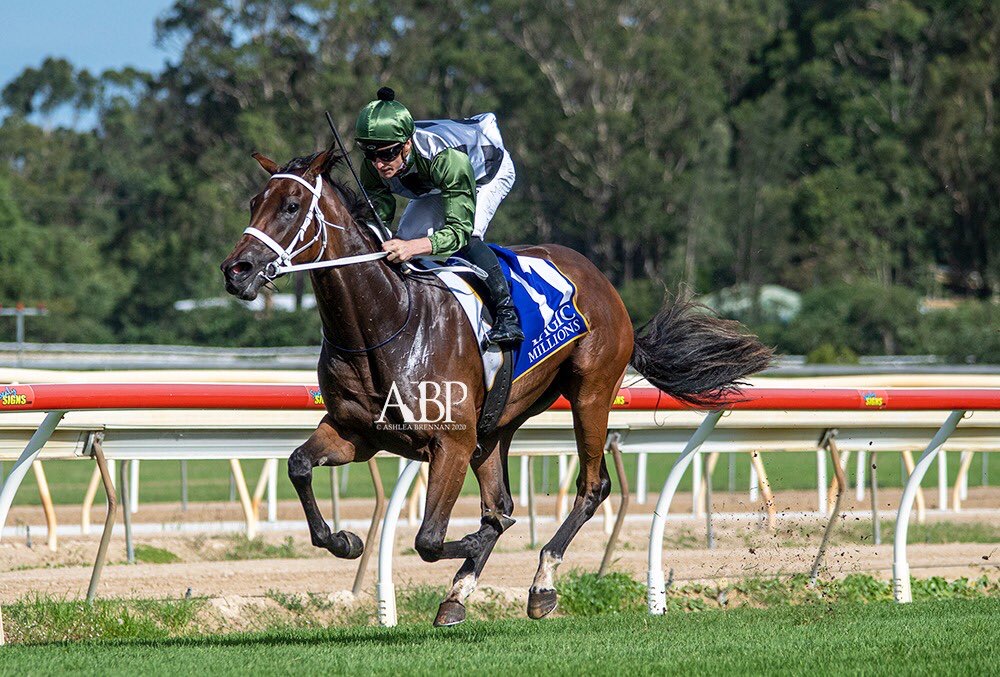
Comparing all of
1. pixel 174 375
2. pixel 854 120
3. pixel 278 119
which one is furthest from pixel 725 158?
pixel 174 375

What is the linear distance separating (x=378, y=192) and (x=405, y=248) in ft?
1.53

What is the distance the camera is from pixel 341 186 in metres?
5.07

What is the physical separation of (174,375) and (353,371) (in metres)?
4.89

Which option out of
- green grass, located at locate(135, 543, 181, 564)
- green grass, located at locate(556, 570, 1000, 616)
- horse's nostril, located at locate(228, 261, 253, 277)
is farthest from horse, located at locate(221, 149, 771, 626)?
green grass, located at locate(135, 543, 181, 564)

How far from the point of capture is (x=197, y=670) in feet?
14.2

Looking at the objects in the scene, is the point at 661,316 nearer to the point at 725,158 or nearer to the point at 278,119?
the point at 278,119

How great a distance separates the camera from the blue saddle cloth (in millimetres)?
5520

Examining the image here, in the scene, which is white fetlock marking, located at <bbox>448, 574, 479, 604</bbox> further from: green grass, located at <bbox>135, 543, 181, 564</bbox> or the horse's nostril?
green grass, located at <bbox>135, 543, 181, 564</bbox>

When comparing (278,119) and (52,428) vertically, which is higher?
(278,119)

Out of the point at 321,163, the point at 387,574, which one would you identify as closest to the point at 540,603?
the point at 387,574

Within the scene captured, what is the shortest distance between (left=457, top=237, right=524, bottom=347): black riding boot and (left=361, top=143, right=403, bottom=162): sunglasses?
0.45m

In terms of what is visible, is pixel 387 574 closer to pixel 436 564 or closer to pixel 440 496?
pixel 440 496

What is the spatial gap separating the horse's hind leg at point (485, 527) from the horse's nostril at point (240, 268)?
143 centimetres

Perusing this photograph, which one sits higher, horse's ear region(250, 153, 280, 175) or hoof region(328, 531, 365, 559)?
horse's ear region(250, 153, 280, 175)
